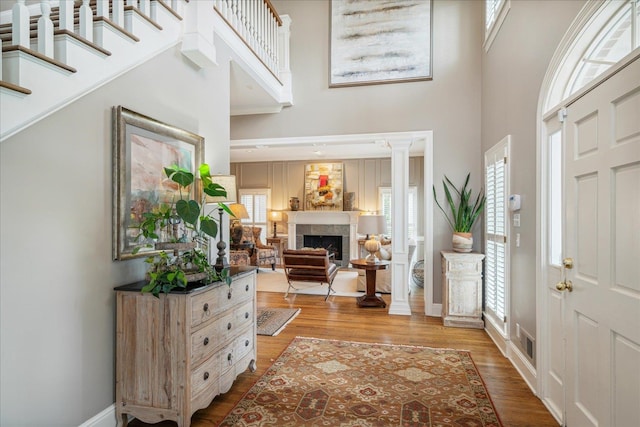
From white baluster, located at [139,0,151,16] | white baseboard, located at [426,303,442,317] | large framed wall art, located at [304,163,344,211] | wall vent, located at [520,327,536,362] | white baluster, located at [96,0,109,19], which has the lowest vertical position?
white baseboard, located at [426,303,442,317]

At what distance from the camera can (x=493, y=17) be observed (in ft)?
13.6

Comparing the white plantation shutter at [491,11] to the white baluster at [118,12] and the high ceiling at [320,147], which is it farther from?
the white baluster at [118,12]

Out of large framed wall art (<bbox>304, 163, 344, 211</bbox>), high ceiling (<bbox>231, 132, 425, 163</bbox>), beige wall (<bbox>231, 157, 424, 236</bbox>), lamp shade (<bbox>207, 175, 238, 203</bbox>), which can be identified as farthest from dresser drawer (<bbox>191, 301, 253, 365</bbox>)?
beige wall (<bbox>231, 157, 424, 236</bbox>)

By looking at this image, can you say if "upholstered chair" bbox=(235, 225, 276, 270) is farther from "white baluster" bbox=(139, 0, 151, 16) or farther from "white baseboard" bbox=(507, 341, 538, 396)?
"white baluster" bbox=(139, 0, 151, 16)

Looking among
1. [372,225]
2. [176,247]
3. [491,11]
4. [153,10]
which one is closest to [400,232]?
[372,225]

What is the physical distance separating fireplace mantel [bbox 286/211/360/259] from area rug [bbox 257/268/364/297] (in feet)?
4.34

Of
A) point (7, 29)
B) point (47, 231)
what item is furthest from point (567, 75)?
point (7, 29)

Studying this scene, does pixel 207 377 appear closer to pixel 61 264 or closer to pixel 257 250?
pixel 61 264

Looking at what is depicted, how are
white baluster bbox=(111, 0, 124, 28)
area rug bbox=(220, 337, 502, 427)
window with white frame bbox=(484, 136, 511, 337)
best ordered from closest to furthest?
white baluster bbox=(111, 0, 124, 28) → area rug bbox=(220, 337, 502, 427) → window with white frame bbox=(484, 136, 511, 337)

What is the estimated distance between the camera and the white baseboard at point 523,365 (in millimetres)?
2716

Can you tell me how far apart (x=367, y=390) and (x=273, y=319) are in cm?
212

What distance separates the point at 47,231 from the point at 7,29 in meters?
1.55

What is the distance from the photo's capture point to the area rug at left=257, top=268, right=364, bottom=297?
6242mm

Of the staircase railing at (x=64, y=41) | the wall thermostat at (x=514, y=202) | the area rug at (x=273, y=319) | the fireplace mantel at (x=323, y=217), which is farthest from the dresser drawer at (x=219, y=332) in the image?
the fireplace mantel at (x=323, y=217)
